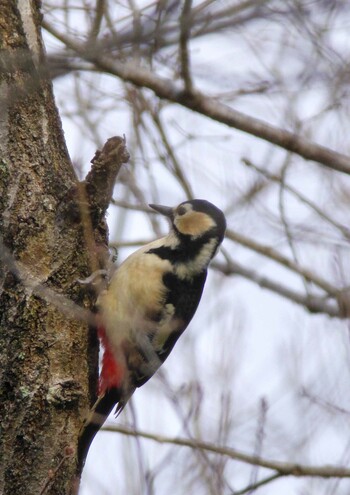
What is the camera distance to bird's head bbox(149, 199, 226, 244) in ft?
16.8

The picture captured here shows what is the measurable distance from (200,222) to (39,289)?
4.63 ft

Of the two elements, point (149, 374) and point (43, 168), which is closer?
point (43, 168)

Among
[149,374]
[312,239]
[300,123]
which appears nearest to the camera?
[149,374]

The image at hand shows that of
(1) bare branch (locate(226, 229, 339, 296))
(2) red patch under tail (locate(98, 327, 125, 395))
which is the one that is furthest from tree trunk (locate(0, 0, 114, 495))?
(1) bare branch (locate(226, 229, 339, 296))

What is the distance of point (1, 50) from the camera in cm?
429

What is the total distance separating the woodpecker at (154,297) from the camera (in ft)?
14.8

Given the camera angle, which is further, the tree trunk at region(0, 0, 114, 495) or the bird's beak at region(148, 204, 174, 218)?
the bird's beak at region(148, 204, 174, 218)

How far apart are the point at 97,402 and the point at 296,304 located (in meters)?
2.97

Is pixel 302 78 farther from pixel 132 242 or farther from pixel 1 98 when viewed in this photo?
pixel 132 242

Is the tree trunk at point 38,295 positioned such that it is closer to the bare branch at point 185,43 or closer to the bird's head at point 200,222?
the bare branch at point 185,43

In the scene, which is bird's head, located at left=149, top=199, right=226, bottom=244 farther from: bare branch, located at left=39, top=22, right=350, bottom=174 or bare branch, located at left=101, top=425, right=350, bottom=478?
bare branch, located at left=101, top=425, right=350, bottom=478

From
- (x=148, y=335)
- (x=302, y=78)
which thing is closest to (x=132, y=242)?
(x=148, y=335)

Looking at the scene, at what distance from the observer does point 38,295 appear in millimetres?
3939

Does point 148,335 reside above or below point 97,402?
above
